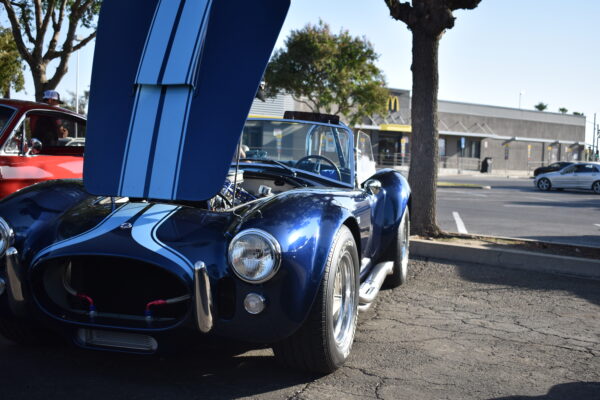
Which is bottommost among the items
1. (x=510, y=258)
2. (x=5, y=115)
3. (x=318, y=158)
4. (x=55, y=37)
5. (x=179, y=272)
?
(x=510, y=258)

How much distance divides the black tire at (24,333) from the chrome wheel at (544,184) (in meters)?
25.7

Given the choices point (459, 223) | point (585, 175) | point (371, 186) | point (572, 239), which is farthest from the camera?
point (585, 175)

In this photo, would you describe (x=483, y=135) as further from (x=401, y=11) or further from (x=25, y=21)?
(x=401, y=11)

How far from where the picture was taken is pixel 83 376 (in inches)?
121

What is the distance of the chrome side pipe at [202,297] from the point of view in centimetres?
268

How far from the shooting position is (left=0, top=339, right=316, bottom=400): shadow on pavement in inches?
113

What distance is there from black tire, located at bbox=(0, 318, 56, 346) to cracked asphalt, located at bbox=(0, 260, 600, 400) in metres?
0.06

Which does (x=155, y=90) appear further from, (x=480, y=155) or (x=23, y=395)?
(x=480, y=155)

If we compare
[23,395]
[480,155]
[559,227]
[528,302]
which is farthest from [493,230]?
[480,155]

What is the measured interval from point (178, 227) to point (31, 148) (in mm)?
4051

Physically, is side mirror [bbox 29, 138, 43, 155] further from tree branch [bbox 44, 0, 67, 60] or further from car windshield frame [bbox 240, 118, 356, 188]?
tree branch [bbox 44, 0, 67, 60]

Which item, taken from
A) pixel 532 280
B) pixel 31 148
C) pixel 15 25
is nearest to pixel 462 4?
pixel 532 280

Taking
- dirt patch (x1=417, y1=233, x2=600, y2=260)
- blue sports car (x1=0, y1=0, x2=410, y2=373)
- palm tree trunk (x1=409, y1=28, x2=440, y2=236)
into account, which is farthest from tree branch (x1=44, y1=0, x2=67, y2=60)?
blue sports car (x1=0, y1=0, x2=410, y2=373)

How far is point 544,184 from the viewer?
26.2 metres
